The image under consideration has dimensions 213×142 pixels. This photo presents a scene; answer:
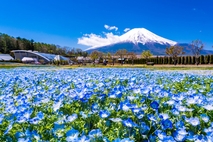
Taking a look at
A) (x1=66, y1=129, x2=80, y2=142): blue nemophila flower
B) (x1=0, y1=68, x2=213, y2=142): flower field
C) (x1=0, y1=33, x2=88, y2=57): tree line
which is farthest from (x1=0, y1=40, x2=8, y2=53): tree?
(x1=66, y1=129, x2=80, y2=142): blue nemophila flower

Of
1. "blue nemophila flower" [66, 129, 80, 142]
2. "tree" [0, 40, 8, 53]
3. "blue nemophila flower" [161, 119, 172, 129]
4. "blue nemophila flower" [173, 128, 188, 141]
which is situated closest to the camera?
"blue nemophila flower" [66, 129, 80, 142]

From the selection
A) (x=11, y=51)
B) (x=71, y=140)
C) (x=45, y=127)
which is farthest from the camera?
(x=11, y=51)

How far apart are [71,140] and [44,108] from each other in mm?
1850

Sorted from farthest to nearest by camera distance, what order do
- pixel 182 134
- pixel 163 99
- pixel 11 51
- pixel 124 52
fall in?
pixel 11 51 < pixel 124 52 < pixel 163 99 < pixel 182 134

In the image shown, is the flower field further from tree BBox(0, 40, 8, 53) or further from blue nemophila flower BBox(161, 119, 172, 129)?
tree BBox(0, 40, 8, 53)

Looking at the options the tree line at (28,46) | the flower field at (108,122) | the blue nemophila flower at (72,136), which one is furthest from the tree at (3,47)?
the blue nemophila flower at (72,136)

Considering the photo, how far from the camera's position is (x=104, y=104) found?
383 cm

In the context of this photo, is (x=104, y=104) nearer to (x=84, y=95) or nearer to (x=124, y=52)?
(x=84, y=95)

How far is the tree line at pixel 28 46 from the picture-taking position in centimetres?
11325

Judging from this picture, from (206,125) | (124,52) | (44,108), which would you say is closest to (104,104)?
(44,108)

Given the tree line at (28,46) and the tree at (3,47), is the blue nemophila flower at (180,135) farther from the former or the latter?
the tree at (3,47)

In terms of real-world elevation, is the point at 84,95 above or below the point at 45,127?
above

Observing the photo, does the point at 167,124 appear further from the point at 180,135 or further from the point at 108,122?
the point at 108,122

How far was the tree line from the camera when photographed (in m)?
113
